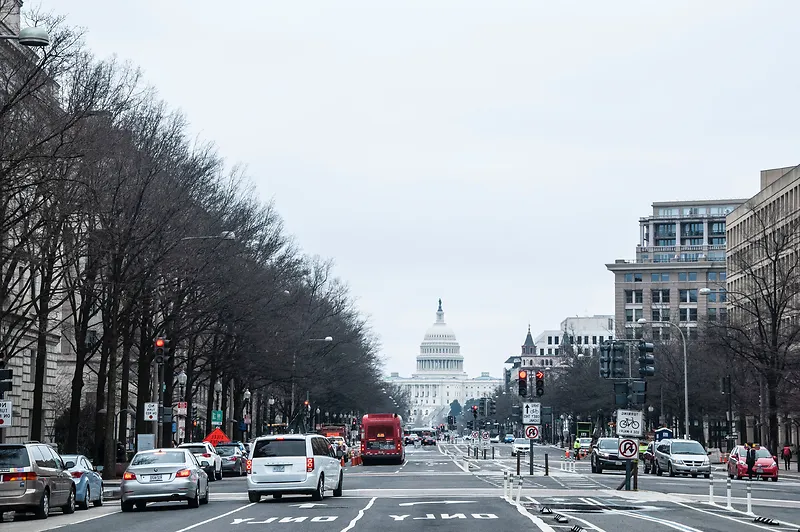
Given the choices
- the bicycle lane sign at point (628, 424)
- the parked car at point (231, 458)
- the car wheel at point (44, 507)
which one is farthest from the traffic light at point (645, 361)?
the parked car at point (231, 458)

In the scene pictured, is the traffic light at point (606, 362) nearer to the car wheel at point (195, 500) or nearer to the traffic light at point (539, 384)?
the car wheel at point (195, 500)

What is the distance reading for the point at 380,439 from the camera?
272 feet

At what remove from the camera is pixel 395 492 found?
4303cm

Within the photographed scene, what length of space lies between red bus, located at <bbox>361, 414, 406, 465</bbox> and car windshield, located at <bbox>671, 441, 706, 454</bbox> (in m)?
24.4

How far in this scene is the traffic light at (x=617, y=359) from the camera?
3828cm

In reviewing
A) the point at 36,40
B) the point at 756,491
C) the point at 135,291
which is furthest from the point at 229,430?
the point at 36,40

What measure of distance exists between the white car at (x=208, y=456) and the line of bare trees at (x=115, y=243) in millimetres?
3222

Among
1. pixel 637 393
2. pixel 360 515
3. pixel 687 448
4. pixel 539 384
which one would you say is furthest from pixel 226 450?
pixel 360 515

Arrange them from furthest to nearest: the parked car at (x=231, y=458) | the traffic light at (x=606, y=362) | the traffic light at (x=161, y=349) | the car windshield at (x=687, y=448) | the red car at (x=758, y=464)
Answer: the parked car at (x=231, y=458), the car windshield at (x=687, y=448), the red car at (x=758, y=464), the traffic light at (x=161, y=349), the traffic light at (x=606, y=362)

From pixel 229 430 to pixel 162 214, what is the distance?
5474cm

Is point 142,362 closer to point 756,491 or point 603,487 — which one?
point 603,487

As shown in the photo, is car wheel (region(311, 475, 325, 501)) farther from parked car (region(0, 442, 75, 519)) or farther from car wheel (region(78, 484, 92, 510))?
parked car (region(0, 442, 75, 519))

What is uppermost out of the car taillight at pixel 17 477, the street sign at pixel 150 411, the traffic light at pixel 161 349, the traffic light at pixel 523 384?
the traffic light at pixel 161 349

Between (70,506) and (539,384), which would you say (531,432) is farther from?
(70,506)
